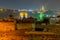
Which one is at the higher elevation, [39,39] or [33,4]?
[33,4]

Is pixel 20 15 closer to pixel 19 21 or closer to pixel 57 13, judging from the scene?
pixel 19 21

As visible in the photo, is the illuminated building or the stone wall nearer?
the stone wall

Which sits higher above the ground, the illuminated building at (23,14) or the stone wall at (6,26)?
the illuminated building at (23,14)

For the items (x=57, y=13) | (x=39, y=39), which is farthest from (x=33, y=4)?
(x=39, y=39)

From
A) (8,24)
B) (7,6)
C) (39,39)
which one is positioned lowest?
(39,39)

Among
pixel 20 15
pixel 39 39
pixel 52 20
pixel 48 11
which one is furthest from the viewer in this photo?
Result: pixel 20 15

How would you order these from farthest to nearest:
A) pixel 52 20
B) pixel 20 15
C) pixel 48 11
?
pixel 20 15 < pixel 48 11 < pixel 52 20

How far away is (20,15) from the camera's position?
9703mm

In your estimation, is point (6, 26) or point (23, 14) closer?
point (6, 26)

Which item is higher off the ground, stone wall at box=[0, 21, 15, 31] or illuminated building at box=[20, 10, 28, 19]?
illuminated building at box=[20, 10, 28, 19]

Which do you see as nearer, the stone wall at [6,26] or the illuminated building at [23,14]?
the stone wall at [6,26]

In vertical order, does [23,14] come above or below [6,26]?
above

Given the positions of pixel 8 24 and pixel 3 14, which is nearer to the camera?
pixel 8 24

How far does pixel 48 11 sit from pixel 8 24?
188 cm
